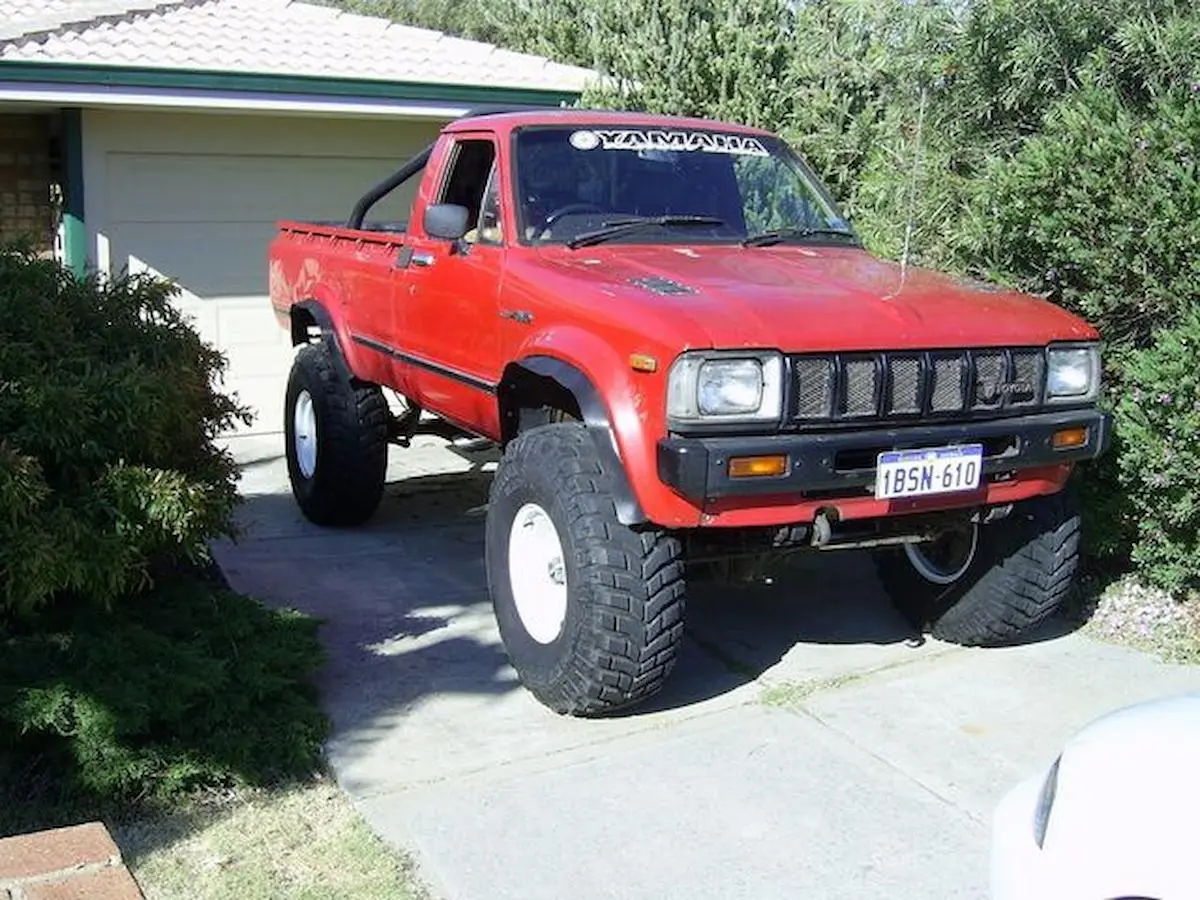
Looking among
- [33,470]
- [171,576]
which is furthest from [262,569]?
[33,470]

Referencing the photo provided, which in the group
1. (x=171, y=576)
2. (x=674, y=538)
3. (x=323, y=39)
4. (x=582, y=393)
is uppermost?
(x=323, y=39)

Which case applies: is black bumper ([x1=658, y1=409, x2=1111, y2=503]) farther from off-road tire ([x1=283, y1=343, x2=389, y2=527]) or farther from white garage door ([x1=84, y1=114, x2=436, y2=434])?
white garage door ([x1=84, y1=114, x2=436, y2=434])

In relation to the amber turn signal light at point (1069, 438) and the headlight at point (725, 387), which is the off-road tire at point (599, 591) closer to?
the headlight at point (725, 387)

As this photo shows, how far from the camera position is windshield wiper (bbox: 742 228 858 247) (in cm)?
559

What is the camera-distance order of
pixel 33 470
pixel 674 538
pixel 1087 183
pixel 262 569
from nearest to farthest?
1. pixel 33 470
2. pixel 674 538
3. pixel 1087 183
4. pixel 262 569

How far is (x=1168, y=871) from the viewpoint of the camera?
231 cm

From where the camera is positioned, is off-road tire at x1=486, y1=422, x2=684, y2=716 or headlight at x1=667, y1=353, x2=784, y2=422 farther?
off-road tire at x1=486, y1=422, x2=684, y2=716

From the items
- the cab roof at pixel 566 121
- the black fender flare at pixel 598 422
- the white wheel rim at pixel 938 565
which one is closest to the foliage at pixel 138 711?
the black fender flare at pixel 598 422

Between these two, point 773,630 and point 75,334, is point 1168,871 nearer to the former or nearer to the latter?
point 773,630

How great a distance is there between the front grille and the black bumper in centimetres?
6

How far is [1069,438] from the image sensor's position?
15.6ft

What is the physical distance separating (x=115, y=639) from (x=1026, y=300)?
137 inches

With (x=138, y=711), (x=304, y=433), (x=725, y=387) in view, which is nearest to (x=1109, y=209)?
(x=725, y=387)

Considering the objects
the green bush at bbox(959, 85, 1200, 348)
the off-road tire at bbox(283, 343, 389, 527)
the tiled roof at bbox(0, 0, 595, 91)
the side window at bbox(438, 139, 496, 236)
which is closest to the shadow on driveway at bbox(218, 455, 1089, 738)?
the off-road tire at bbox(283, 343, 389, 527)
